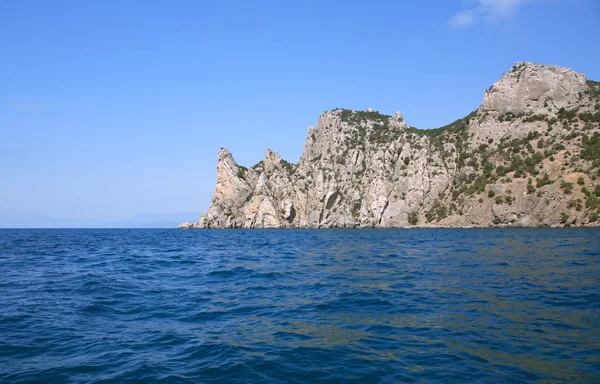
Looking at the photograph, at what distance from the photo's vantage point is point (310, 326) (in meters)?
12.6

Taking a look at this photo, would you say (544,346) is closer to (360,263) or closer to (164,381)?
(164,381)

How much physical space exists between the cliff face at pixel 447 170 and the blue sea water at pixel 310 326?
75658 millimetres

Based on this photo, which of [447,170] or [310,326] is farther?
[447,170]

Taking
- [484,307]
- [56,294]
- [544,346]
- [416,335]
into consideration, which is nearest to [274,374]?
[416,335]

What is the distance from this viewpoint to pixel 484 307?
13922 millimetres

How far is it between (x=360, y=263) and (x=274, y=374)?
20177 millimetres

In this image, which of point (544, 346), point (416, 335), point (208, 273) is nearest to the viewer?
point (544, 346)

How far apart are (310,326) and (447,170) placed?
123m

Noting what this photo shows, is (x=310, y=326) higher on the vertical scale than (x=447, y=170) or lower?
lower

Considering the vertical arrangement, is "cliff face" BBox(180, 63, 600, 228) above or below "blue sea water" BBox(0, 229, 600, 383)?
above

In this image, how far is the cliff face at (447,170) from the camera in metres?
91.0

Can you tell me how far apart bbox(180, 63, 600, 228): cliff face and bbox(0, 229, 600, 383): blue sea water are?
2979 inches

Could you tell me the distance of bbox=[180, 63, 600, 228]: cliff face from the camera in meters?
91.0

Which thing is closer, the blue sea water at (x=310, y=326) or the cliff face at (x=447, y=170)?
the blue sea water at (x=310, y=326)
